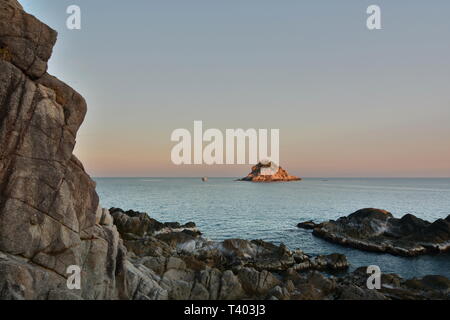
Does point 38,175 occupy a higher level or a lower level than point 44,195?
higher

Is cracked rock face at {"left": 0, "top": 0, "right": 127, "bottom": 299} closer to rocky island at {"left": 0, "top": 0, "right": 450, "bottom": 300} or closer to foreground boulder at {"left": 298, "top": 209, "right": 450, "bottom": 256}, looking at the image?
rocky island at {"left": 0, "top": 0, "right": 450, "bottom": 300}

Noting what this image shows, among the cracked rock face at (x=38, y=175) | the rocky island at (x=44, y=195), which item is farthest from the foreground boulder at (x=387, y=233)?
the cracked rock face at (x=38, y=175)

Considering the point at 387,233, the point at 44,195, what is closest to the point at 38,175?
the point at 44,195

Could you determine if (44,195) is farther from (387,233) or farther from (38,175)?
(387,233)

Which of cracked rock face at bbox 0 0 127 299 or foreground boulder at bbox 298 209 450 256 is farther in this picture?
foreground boulder at bbox 298 209 450 256

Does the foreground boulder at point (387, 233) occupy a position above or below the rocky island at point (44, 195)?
below

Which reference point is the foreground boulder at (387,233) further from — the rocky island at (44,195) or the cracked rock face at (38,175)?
the cracked rock face at (38,175)

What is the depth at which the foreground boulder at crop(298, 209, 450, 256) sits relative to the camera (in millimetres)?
56219

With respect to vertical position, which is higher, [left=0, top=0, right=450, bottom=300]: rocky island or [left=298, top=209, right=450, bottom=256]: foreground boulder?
[left=0, top=0, right=450, bottom=300]: rocky island

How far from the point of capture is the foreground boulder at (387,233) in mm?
56219

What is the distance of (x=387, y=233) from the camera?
65.9 m

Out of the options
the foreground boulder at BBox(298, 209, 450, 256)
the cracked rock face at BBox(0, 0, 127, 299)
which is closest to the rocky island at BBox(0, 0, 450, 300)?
the cracked rock face at BBox(0, 0, 127, 299)

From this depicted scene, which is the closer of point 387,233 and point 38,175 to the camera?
point 38,175

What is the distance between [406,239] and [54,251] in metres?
62.7
